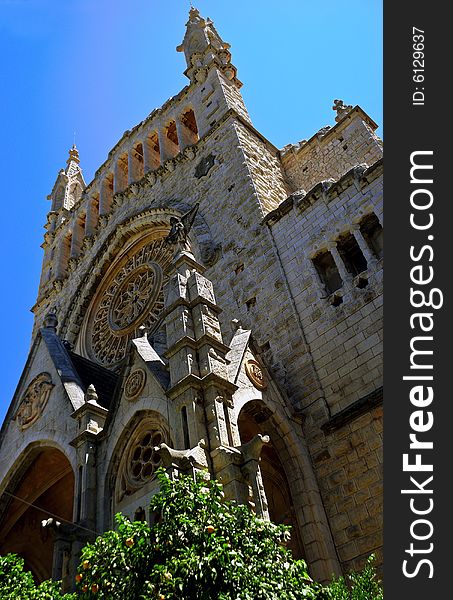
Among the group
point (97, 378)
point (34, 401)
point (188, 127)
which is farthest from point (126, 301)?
point (188, 127)

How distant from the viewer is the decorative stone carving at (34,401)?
11.5m

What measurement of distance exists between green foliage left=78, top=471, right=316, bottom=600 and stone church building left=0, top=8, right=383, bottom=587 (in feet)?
4.16

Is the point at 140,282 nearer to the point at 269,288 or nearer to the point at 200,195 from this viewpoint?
the point at 200,195

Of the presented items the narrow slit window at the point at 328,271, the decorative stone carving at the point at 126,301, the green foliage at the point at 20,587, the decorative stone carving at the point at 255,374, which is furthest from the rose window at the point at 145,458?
the decorative stone carving at the point at 126,301

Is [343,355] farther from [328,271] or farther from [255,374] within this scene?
[328,271]

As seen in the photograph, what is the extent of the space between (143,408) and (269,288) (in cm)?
464

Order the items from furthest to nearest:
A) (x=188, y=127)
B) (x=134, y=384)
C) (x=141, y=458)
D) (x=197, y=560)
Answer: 1. (x=188, y=127)
2. (x=134, y=384)
3. (x=141, y=458)
4. (x=197, y=560)

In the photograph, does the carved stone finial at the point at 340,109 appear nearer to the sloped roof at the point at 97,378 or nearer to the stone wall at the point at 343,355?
the stone wall at the point at 343,355

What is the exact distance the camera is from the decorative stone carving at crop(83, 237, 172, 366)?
668 inches

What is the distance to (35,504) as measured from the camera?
1195 centimetres

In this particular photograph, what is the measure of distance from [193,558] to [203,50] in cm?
2160

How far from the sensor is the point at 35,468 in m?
11.5

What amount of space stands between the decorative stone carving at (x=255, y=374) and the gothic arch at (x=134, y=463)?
1.65m

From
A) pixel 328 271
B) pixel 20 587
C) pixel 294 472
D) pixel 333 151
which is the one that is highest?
pixel 333 151
